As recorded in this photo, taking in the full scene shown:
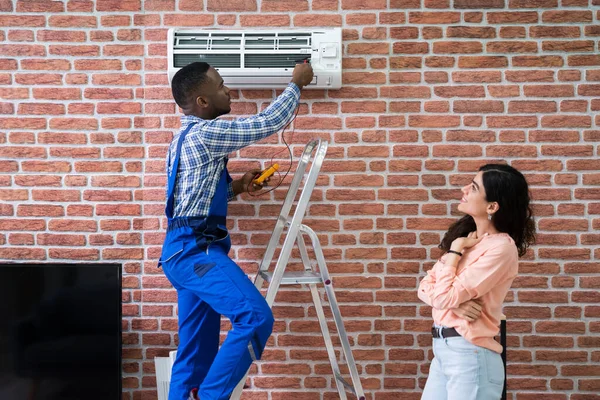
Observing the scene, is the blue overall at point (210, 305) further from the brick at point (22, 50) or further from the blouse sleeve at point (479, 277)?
the brick at point (22, 50)

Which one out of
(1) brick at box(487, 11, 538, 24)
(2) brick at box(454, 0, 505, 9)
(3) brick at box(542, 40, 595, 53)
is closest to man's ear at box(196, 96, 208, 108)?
(2) brick at box(454, 0, 505, 9)

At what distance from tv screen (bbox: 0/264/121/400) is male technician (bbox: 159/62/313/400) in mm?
392

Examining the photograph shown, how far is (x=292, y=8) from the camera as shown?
8.92 feet

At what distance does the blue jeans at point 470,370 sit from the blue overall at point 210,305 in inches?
26.3

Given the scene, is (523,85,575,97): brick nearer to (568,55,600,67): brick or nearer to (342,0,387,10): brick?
(568,55,600,67): brick

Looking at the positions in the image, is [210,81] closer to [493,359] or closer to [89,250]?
[89,250]

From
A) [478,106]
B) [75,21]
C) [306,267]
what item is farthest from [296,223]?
[75,21]

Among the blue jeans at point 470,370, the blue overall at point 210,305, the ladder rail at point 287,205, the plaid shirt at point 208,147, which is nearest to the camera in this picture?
the blue jeans at point 470,370

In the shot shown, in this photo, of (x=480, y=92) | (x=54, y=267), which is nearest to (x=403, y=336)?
(x=480, y=92)

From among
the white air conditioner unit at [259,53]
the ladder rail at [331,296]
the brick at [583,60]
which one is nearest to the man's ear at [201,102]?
the white air conditioner unit at [259,53]

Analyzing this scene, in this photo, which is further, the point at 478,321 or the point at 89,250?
the point at 89,250

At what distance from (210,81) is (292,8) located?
617 mm

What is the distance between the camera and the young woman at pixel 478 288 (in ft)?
6.16

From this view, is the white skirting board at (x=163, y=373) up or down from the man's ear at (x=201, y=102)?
down
